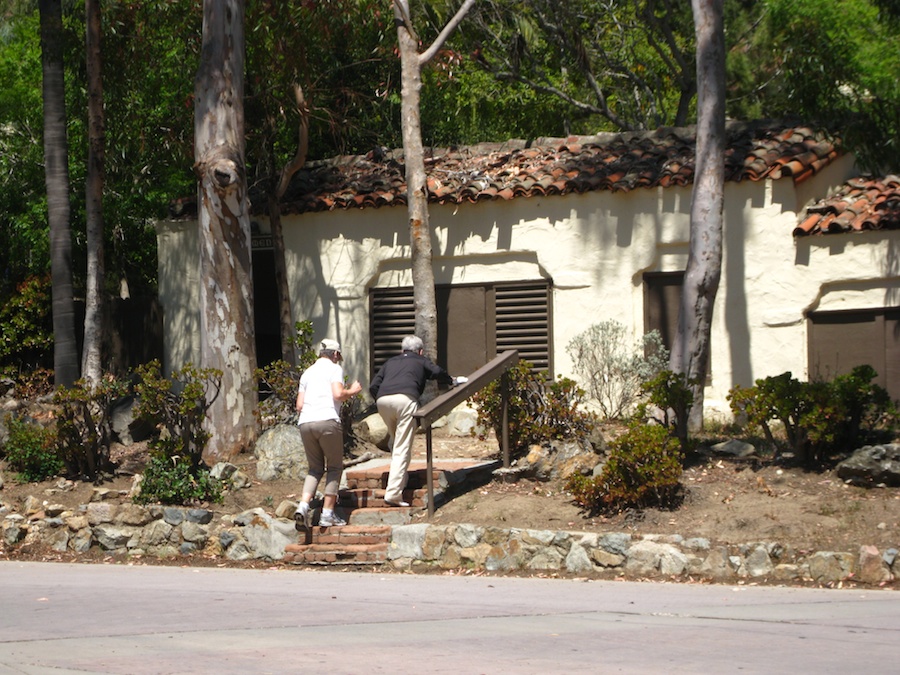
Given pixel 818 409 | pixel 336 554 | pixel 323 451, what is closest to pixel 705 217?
pixel 818 409

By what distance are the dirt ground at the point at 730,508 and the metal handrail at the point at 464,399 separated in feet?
1.33

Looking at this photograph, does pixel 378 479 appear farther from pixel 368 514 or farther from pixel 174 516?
pixel 174 516

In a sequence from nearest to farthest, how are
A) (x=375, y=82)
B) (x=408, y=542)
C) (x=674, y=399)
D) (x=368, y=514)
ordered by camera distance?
(x=408, y=542) < (x=674, y=399) < (x=368, y=514) < (x=375, y=82)

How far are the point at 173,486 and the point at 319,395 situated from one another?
223 centimetres

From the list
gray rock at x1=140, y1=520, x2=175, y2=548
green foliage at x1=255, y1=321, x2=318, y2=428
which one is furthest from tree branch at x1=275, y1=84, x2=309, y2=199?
gray rock at x1=140, y1=520, x2=175, y2=548

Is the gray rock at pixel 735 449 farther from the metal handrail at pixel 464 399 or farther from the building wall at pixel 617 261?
A: the building wall at pixel 617 261

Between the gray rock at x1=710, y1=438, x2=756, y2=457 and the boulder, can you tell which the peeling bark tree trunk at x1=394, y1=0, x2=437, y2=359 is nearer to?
the boulder

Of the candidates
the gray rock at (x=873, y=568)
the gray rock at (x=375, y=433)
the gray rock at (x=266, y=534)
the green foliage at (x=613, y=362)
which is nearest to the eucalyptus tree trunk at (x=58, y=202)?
the gray rock at (x=375, y=433)

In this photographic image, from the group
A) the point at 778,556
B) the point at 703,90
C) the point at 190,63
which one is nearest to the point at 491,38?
the point at 190,63

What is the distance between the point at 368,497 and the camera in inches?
486

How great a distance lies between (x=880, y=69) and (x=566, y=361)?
21.6 ft

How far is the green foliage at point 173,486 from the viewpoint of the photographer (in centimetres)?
1267

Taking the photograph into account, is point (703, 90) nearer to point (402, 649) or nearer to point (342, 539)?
point (342, 539)

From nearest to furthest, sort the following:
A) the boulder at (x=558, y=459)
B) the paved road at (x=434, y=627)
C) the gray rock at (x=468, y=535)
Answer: the paved road at (x=434, y=627) < the gray rock at (x=468, y=535) < the boulder at (x=558, y=459)
